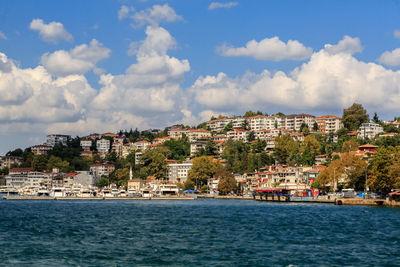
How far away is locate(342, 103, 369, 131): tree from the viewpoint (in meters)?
186

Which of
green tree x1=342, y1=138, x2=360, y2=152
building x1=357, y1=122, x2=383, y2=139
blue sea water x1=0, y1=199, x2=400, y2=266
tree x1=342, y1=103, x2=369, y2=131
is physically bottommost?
A: blue sea water x1=0, y1=199, x2=400, y2=266

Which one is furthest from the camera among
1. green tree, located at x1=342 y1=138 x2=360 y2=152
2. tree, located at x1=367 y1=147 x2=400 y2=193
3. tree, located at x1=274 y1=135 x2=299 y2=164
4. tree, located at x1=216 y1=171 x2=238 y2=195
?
tree, located at x1=274 y1=135 x2=299 y2=164

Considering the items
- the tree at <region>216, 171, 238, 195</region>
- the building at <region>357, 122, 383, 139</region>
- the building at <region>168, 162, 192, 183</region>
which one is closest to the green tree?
the building at <region>357, 122, 383, 139</region>

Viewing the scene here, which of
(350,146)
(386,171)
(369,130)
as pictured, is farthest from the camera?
(369,130)

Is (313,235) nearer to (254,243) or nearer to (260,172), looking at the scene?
(254,243)

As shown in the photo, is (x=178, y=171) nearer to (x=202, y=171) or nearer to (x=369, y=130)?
(x=202, y=171)

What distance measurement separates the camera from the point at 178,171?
19012 cm

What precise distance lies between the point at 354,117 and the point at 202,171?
59.6m

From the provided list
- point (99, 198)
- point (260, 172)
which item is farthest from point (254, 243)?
point (260, 172)

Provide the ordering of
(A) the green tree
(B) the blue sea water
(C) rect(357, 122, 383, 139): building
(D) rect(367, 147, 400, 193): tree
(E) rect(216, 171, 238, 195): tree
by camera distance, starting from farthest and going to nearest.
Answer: (C) rect(357, 122, 383, 139): building, (E) rect(216, 171, 238, 195): tree, (A) the green tree, (D) rect(367, 147, 400, 193): tree, (B) the blue sea water

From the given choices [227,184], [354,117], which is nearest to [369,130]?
[354,117]

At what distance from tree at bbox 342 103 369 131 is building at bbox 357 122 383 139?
242 inches

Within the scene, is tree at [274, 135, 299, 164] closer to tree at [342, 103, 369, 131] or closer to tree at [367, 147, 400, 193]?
tree at [342, 103, 369, 131]

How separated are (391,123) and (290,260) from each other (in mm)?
175492
